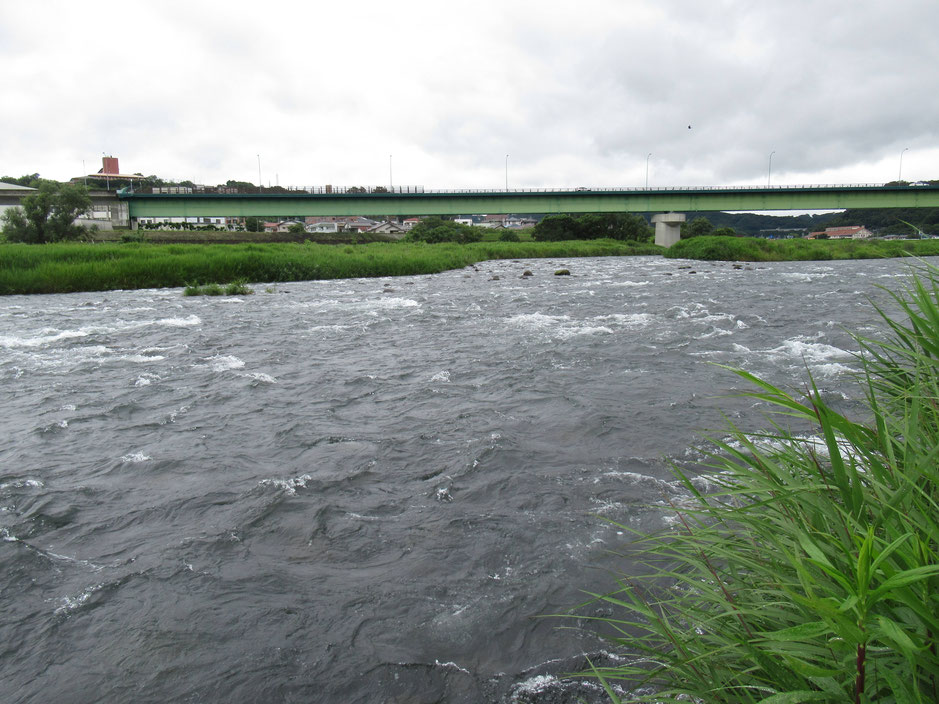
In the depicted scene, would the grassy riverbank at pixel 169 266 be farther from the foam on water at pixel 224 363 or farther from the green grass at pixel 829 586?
the green grass at pixel 829 586

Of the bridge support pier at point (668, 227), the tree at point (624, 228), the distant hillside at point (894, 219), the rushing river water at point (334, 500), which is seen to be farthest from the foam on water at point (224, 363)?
the tree at point (624, 228)

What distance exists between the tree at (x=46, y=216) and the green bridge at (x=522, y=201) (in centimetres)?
1191

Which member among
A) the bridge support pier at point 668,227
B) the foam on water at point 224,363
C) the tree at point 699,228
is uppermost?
the tree at point 699,228

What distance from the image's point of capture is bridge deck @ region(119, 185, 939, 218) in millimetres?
65625

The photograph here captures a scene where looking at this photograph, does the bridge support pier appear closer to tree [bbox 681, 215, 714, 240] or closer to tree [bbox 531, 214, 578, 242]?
tree [bbox 531, 214, 578, 242]

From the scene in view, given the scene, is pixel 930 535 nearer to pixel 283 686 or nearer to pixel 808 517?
pixel 808 517

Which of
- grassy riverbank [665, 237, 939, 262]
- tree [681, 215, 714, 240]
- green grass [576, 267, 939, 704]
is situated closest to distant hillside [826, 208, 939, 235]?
grassy riverbank [665, 237, 939, 262]

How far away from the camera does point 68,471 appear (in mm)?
7379

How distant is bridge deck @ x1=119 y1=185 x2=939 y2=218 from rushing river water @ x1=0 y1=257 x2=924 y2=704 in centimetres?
5442

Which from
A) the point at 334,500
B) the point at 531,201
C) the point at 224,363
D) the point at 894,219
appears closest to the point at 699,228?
the point at 894,219

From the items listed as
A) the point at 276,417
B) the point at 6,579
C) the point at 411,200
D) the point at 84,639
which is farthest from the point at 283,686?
the point at 411,200

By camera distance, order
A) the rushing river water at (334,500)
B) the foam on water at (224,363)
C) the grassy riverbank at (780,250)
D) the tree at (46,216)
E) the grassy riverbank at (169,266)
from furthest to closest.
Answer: the grassy riverbank at (780,250), the tree at (46,216), the grassy riverbank at (169,266), the foam on water at (224,363), the rushing river water at (334,500)

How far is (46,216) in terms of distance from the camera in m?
52.6

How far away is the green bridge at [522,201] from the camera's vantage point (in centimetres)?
6562
